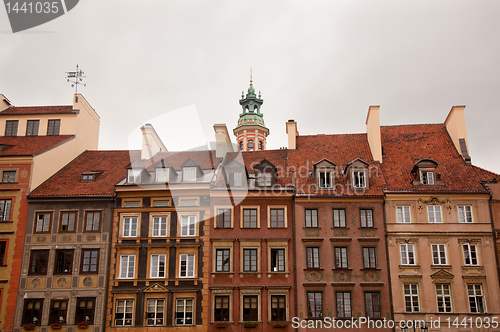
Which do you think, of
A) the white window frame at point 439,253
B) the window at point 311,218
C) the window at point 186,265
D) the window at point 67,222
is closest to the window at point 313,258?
the window at point 311,218

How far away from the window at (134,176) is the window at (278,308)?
11.3 m

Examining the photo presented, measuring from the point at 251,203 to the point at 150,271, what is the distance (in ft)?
24.3

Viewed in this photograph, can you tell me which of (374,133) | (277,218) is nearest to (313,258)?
(277,218)

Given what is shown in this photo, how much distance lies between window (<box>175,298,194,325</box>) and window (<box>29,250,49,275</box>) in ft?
27.7

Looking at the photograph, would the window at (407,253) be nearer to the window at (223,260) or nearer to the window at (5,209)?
the window at (223,260)

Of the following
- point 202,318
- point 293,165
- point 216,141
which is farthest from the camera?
point 216,141

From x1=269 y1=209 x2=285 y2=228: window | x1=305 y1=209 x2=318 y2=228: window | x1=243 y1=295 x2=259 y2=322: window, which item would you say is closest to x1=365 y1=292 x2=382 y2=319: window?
x1=305 y1=209 x2=318 y2=228: window

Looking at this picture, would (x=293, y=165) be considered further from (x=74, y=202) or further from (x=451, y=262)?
(x=74, y=202)

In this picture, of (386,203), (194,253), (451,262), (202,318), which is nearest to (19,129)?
(194,253)

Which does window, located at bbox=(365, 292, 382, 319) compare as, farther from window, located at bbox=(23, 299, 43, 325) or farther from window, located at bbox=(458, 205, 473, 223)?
window, located at bbox=(23, 299, 43, 325)

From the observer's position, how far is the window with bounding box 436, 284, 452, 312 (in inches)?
1191

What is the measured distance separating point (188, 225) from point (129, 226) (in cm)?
370

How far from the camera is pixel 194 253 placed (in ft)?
105

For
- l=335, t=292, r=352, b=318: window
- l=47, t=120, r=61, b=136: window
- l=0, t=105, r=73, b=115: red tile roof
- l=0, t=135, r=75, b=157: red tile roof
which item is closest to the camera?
l=335, t=292, r=352, b=318: window
